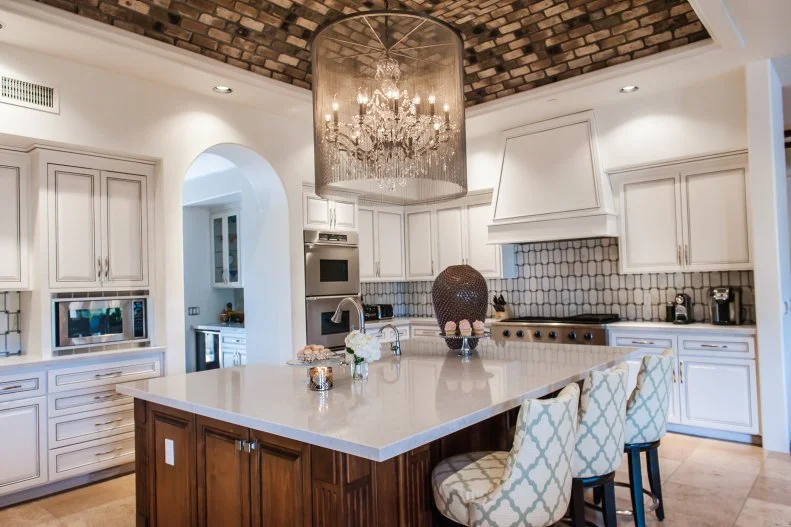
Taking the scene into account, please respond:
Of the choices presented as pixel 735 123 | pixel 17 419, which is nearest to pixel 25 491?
pixel 17 419

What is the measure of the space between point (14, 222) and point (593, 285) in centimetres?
491

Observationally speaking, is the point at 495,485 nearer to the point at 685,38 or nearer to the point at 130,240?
the point at 130,240

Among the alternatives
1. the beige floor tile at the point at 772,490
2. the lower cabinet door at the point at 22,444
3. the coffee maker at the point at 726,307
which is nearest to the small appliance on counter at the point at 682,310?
the coffee maker at the point at 726,307

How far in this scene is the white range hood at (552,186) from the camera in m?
5.10

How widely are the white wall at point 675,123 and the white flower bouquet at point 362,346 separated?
3484 mm

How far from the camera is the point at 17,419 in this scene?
355cm

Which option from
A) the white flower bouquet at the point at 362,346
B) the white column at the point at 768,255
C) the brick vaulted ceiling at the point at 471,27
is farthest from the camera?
the white column at the point at 768,255

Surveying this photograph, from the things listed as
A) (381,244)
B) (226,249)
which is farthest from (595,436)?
(226,249)

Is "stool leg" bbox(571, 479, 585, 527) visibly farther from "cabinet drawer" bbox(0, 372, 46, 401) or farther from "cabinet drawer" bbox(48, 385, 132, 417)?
"cabinet drawer" bbox(0, 372, 46, 401)

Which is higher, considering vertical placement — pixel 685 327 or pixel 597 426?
pixel 685 327

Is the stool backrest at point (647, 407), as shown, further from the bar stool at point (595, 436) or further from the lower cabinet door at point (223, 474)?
the lower cabinet door at point (223, 474)

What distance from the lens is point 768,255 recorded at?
4188 millimetres

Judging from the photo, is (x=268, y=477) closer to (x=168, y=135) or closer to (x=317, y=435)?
(x=317, y=435)

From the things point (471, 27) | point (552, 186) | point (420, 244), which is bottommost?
point (420, 244)
